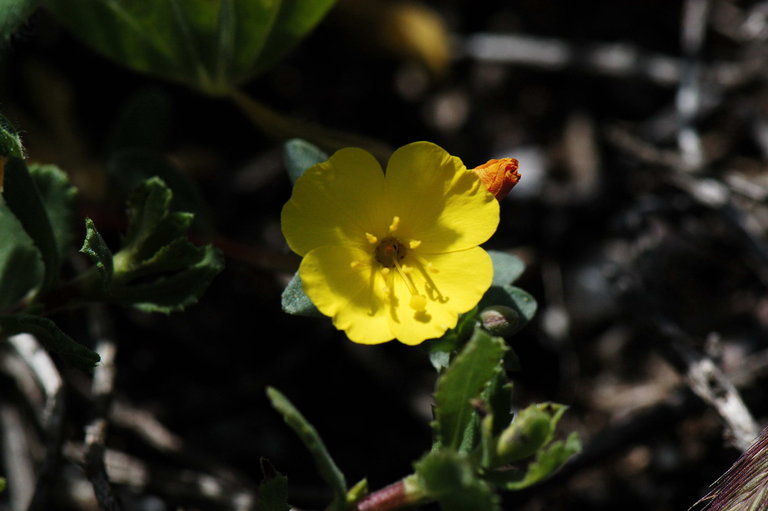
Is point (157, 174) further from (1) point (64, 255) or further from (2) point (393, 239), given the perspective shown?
(2) point (393, 239)

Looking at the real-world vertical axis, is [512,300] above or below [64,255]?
Answer: below

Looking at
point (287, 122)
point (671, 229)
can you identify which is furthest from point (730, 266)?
point (287, 122)

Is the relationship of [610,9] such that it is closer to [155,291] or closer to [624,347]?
[624,347]

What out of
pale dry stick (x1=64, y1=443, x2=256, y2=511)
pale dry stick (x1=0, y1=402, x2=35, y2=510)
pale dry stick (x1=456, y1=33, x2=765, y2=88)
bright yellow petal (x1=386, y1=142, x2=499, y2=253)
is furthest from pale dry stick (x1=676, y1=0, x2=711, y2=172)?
pale dry stick (x1=0, y1=402, x2=35, y2=510)

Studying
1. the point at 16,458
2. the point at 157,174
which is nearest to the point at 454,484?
the point at 157,174

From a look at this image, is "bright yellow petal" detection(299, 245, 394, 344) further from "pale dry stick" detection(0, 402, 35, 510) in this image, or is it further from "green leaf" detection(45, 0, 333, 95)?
"pale dry stick" detection(0, 402, 35, 510)

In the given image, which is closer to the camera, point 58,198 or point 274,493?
point 274,493

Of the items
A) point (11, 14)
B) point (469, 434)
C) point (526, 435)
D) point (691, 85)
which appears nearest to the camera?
point (526, 435)
